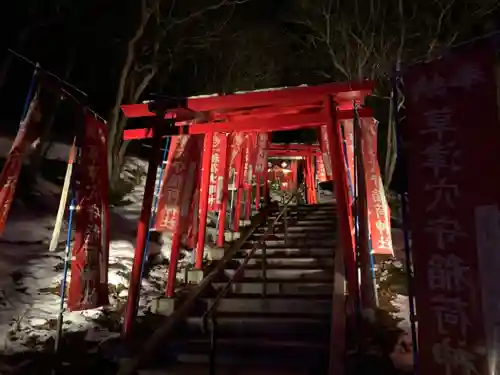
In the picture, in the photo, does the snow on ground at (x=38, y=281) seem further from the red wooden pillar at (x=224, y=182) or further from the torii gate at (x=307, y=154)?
the torii gate at (x=307, y=154)

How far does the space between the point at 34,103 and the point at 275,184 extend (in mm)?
26053

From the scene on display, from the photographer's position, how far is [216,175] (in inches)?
509

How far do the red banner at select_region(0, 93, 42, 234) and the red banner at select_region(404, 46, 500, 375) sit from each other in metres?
5.41

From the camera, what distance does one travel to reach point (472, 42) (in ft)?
15.4

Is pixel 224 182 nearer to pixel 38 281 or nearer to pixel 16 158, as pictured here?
pixel 38 281

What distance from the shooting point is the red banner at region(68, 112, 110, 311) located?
7.45 metres

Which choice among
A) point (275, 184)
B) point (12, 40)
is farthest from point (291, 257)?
point (275, 184)

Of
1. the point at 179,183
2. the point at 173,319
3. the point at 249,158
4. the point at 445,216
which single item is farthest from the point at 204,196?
the point at 445,216

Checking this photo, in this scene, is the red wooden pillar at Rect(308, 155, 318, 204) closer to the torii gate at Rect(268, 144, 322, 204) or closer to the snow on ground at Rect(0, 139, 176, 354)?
the torii gate at Rect(268, 144, 322, 204)

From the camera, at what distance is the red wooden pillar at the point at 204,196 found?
11602 mm

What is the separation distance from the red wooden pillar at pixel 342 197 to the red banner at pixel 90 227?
14.6 feet

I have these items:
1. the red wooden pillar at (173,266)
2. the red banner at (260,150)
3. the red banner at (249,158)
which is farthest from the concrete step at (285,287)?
the red banner at (260,150)

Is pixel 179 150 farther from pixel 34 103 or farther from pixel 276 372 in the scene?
pixel 276 372

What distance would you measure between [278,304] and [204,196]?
13.1ft
